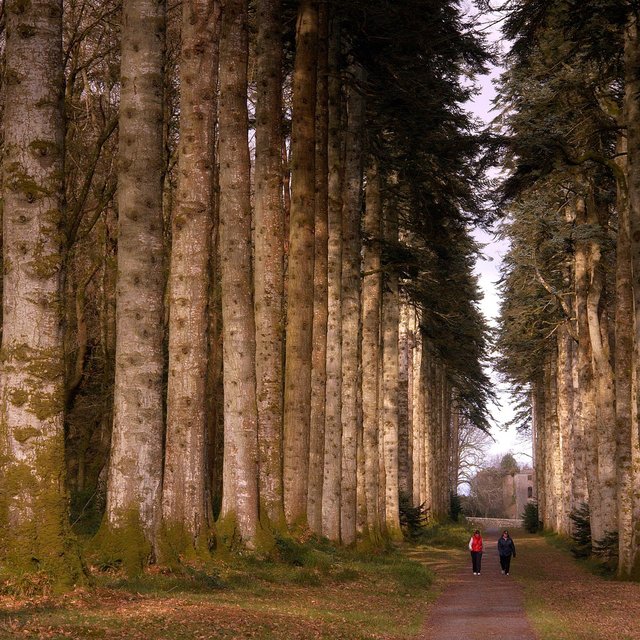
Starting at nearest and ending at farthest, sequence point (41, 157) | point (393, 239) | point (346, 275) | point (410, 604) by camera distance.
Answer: point (41, 157), point (410, 604), point (346, 275), point (393, 239)

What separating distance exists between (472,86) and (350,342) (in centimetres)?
769

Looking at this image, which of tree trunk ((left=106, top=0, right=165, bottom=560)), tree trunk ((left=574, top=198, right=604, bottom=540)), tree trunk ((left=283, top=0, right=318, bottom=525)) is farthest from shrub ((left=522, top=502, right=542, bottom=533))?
tree trunk ((left=106, top=0, right=165, bottom=560))

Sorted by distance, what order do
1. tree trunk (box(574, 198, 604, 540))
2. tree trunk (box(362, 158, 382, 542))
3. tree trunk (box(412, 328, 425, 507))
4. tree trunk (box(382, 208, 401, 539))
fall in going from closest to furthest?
tree trunk (box(362, 158, 382, 542)), tree trunk (box(574, 198, 604, 540)), tree trunk (box(382, 208, 401, 539)), tree trunk (box(412, 328, 425, 507))

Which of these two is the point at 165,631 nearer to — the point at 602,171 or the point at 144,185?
the point at 144,185

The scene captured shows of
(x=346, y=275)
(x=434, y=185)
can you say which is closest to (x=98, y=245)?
(x=346, y=275)

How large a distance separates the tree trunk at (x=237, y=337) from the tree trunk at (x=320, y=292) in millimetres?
4787

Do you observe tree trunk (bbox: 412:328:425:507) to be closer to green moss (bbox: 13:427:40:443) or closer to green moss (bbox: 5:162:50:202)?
green moss (bbox: 5:162:50:202)

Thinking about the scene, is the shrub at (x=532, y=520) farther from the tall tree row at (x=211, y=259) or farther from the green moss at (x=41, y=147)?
the green moss at (x=41, y=147)

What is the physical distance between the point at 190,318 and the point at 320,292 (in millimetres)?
7783

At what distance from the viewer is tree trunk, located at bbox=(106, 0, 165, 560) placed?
1177 centimetres

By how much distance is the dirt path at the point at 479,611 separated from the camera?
1336cm

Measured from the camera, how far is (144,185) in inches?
477

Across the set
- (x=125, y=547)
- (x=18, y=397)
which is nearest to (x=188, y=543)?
(x=125, y=547)

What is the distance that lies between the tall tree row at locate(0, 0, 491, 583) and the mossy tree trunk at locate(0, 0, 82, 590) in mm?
22
